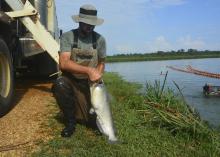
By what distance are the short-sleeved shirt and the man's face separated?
0.09 metres

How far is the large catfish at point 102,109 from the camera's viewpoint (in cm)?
557

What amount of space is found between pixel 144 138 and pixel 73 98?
1.13m

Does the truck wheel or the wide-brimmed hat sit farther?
the truck wheel

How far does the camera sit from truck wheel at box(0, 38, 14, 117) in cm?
706

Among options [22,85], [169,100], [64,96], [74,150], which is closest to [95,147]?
[74,150]

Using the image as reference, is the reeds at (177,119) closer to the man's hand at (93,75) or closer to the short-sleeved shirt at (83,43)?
the short-sleeved shirt at (83,43)

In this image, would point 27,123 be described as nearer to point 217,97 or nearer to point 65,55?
point 65,55

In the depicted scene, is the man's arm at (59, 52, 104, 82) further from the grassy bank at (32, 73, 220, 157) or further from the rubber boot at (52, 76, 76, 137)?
the grassy bank at (32, 73, 220, 157)

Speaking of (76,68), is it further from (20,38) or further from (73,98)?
(20,38)

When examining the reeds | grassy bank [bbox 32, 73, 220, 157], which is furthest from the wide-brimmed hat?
the reeds

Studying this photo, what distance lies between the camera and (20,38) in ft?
29.4

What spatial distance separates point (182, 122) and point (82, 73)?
2169 mm

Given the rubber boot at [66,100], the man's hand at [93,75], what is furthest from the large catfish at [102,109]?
the rubber boot at [66,100]

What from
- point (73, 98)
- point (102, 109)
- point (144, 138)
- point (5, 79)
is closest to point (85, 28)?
point (73, 98)
